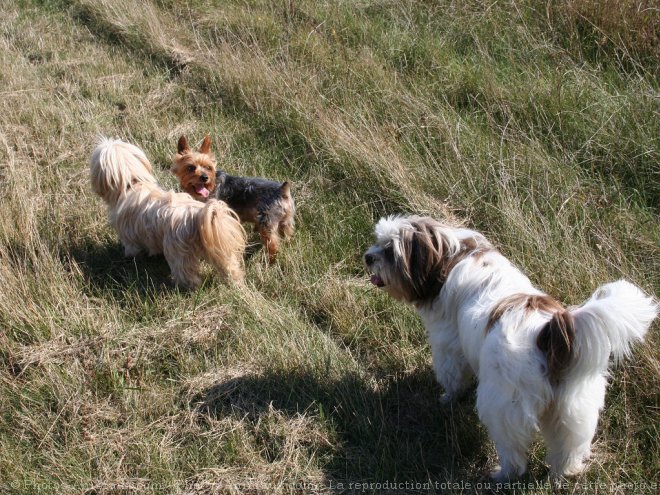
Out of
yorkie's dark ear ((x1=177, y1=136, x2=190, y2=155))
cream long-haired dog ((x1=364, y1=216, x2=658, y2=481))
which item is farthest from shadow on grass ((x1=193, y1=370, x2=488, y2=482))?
yorkie's dark ear ((x1=177, y1=136, x2=190, y2=155))

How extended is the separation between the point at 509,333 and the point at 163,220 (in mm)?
2986

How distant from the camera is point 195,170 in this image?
554 cm

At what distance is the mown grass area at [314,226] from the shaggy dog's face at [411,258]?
76 cm

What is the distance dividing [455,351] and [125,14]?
28.5 feet

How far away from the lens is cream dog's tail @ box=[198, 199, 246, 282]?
15.2 feet

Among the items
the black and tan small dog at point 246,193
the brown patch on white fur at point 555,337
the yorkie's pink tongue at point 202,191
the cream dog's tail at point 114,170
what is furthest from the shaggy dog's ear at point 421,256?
the cream dog's tail at point 114,170

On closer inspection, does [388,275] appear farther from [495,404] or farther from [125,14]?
[125,14]

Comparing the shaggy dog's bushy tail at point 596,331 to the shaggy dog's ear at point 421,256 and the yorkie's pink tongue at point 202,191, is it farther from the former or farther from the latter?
the yorkie's pink tongue at point 202,191

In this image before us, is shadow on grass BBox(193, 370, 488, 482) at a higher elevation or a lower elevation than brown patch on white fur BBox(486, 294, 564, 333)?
lower

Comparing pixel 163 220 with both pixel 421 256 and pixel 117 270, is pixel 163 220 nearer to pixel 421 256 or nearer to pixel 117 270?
pixel 117 270

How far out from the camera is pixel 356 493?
11.1 feet

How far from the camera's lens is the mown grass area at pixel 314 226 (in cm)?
361

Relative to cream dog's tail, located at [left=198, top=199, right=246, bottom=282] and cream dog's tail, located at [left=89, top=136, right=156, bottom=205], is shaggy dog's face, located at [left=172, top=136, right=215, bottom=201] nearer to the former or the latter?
cream dog's tail, located at [left=89, top=136, right=156, bottom=205]

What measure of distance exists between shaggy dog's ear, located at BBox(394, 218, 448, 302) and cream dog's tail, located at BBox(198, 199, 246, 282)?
162 centimetres
